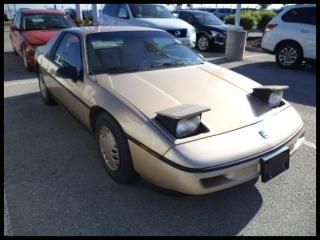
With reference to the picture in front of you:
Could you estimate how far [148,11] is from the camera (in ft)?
30.7

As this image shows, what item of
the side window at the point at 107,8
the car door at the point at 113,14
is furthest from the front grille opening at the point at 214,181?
the side window at the point at 107,8

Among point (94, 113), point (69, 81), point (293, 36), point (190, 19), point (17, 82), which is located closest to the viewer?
point (94, 113)

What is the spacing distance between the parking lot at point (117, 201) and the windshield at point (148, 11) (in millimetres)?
6363

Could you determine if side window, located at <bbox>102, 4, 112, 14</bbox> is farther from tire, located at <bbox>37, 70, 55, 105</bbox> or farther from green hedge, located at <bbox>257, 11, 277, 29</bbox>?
green hedge, located at <bbox>257, 11, 277, 29</bbox>

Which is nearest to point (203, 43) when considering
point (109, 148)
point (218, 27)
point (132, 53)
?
point (218, 27)

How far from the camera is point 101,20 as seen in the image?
1069cm

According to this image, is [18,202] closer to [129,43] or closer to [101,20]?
[129,43]

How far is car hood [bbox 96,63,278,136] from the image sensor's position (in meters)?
2.48

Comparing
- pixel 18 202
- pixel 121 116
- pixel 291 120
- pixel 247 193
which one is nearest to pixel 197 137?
Answer: pixel 121 116

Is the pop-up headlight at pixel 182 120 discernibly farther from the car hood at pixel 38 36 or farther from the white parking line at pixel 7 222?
the car hood at pixel 38 36

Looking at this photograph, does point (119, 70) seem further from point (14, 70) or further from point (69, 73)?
point (14, 70)

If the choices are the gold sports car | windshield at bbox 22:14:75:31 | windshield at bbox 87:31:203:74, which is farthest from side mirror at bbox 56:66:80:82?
windshield at bbox 22:14:75:31

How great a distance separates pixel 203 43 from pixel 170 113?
29.4 ft

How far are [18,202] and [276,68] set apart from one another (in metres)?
7.40
